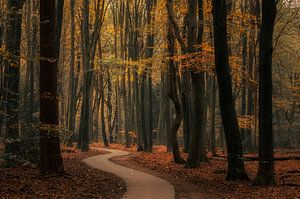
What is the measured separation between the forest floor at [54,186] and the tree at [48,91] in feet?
1.94

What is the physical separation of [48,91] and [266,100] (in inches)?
294

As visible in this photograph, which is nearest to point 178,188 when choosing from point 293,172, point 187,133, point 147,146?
point 293,172

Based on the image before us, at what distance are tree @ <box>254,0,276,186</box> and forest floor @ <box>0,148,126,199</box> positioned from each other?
4.92m

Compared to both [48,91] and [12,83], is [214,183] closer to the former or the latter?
[48,91]

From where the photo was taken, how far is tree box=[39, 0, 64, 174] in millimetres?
12781

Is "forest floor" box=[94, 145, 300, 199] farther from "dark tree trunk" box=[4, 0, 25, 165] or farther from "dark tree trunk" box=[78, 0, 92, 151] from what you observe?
"dark tree trunk" box=[78, 0, 92, 151]

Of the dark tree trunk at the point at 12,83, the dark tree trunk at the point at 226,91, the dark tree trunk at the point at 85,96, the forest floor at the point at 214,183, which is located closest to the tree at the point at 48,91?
the dark tree trunk at the point at 12,83

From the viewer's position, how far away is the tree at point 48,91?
12781 millimetres

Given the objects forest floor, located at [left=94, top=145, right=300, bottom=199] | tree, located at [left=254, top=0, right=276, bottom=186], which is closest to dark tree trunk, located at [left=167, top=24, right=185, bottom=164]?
forest floor, located at [left=94, top=145, right=300, bottom=199]

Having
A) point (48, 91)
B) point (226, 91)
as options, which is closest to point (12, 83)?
point (48, 91)

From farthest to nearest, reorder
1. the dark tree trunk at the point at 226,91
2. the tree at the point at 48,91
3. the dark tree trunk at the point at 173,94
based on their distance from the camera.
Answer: the dark tree trunk at the point at 173,94 → the dark tree trunk at the point at 226,91 → the tree at the point at 48,91

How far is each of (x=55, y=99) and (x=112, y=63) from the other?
16895 millimetres

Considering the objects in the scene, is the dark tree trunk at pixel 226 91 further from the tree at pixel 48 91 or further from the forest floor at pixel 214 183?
the tree at pixel 48 91

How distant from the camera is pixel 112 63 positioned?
97.3ft
